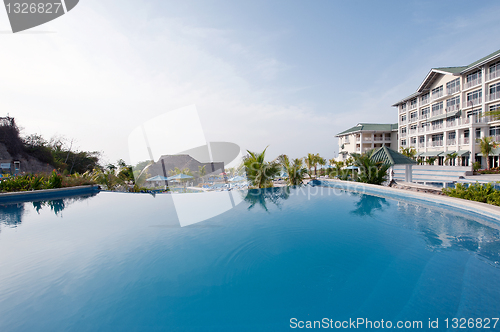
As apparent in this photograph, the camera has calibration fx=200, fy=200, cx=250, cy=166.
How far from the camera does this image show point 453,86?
24047 mm

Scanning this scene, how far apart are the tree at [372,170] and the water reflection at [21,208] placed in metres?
15.6

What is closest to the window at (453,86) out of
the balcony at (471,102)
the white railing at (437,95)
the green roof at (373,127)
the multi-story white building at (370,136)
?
the white railing at (437,95)

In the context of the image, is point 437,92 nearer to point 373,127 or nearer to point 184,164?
point 373,127

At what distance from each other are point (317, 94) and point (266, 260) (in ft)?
63.1

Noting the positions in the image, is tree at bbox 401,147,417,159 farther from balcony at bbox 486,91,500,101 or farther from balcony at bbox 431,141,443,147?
balcony at bbox 486,91,500,101

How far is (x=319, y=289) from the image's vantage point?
10.5 ft

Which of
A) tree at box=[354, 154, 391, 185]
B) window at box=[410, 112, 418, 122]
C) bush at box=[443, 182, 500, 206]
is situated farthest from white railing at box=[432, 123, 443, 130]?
bush at box=[443, 182, 500, 206]

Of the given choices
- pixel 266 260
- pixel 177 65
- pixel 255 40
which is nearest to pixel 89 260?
pixel 266 260

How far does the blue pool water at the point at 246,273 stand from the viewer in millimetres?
2725

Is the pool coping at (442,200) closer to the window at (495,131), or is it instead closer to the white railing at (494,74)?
the window at (495,131)

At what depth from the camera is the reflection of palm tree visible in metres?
7.54

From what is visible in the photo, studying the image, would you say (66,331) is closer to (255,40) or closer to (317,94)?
(255,40)

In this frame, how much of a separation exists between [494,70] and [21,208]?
1494 inches

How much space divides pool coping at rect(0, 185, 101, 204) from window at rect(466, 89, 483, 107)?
37491 mm
